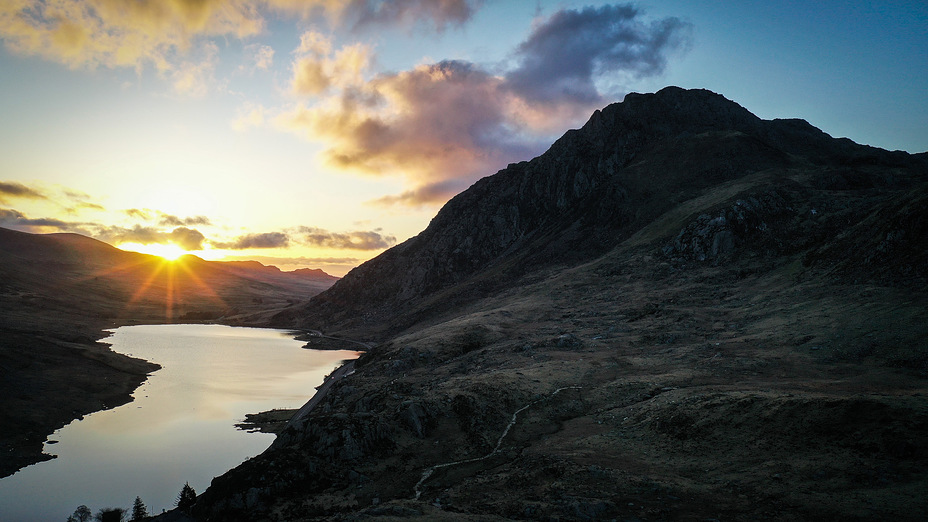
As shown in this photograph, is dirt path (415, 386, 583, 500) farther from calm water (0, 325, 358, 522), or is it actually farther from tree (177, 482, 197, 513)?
calm water (0, 325, 358, 522)

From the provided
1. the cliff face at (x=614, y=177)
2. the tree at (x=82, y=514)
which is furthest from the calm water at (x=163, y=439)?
the cliff face at (x=614, y=177)

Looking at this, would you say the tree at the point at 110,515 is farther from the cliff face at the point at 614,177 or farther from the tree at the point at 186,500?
the cliff face at the point at 614,177

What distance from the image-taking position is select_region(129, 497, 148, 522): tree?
40225 millimetres

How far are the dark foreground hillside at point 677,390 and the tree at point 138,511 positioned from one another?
29.3 feet

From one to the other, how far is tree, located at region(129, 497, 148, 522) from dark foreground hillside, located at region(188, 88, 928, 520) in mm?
8936

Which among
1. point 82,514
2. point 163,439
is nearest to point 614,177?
point 163,439

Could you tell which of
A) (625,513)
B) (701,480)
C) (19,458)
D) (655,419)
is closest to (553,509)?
(625,513)

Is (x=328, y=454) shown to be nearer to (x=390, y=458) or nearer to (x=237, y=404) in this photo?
(x=390, y=458)

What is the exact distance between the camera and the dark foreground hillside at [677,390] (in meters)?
27.5

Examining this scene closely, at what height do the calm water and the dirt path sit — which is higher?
the calm water

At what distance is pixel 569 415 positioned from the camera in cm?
4584

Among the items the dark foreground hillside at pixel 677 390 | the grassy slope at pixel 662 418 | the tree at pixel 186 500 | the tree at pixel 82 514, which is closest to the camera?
the grassy slope at pixel 662 418

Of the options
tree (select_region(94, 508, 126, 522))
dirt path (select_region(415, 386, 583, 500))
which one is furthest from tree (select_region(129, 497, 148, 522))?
dirt path (select_region(415, 386, 583, 500))

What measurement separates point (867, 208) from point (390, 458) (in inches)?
3806
